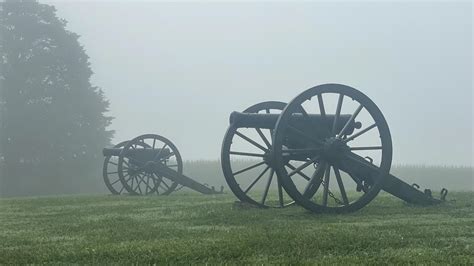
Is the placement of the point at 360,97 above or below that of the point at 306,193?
above

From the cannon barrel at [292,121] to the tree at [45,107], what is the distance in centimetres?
2307

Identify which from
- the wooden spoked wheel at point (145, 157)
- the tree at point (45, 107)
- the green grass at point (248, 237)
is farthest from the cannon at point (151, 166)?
the tree at point (45, 107)

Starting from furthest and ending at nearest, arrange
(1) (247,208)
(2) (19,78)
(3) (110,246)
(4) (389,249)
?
(2) (19,78) < (1) (247,208) < (3) (110,246) < (4) (389,249)

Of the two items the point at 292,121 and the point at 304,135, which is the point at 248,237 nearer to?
the point at 304,135

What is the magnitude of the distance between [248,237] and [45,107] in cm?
2812

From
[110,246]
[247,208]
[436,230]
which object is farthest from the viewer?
[247,208]

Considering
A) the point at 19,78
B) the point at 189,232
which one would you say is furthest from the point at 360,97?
the point at 19,78

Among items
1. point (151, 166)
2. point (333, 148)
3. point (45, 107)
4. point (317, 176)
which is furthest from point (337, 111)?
point (45, 107)

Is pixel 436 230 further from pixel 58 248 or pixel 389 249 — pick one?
pixel 58 248

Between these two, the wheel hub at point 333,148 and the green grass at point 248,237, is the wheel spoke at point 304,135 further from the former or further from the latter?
the green grass at point 248,237

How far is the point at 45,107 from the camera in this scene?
3225 cm

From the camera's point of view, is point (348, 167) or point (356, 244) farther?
point (348, 167)

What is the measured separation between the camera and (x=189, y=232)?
7320mm

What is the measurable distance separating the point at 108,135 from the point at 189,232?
94.4 feet
